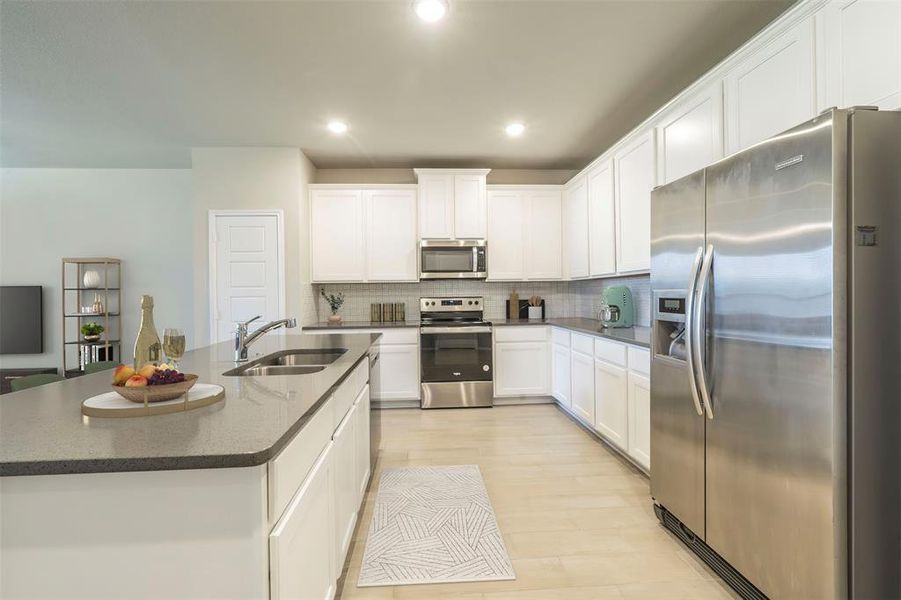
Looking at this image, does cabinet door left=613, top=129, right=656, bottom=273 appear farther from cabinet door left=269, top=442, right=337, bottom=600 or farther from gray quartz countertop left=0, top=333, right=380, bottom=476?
cabinet door left=269, top=442, right=337, bottom=600

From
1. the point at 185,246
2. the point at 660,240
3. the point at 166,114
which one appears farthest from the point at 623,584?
the point at 185,246

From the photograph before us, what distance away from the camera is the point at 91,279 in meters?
4.98

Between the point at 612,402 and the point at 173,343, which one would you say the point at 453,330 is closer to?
the point at 612,402

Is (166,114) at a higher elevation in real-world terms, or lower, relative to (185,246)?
higher


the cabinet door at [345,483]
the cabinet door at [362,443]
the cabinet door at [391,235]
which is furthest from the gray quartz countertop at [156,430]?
the cabinet door at [391,235]

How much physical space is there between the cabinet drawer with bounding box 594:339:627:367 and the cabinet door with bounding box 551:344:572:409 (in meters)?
0.71

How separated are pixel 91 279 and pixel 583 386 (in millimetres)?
5766

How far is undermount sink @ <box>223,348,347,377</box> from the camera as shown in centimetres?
204

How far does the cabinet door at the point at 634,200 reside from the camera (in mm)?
2914

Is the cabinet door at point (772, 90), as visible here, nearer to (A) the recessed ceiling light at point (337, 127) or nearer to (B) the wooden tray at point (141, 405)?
(B) the wooden tray at point (141, 405)

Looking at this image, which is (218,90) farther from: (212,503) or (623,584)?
(623,584)

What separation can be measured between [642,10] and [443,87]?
135cm

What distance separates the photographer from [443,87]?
3.02 m

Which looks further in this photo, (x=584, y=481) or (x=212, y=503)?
(x=584, y=481)
